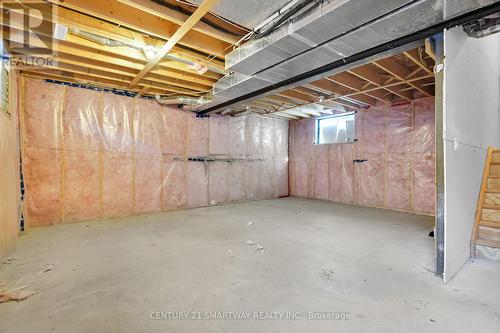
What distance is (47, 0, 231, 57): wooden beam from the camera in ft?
7.36

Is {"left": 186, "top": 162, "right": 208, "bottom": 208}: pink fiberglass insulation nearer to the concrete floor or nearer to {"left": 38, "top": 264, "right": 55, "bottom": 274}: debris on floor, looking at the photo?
the concrete floor

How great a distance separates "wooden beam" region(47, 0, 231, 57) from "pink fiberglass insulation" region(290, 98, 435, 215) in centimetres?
462

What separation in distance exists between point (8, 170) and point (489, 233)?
586 cm

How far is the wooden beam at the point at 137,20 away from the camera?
224cm

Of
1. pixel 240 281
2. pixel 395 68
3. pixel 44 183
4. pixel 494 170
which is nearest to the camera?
pixel 240 281

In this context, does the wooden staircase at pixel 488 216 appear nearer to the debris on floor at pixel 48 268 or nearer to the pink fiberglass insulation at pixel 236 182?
the debris on floor at pixel 48 268

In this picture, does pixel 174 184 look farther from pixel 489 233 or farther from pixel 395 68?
pixel 489 233

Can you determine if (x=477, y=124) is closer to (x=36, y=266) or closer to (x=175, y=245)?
(x=175, y=245)

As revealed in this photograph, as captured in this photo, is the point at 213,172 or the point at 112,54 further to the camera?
the point at 213,172

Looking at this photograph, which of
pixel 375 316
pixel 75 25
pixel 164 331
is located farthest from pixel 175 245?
pixel 75 25

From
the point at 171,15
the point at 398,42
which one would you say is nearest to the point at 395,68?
the point at 398,42

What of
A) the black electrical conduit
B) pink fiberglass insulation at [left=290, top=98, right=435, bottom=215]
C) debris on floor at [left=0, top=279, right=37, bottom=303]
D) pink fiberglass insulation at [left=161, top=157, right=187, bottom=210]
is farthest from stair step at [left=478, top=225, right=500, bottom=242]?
pink fiberglass insulation at [left=161, top=157, right=187, bottom=210]

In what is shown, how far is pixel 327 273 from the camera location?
230 centimetres

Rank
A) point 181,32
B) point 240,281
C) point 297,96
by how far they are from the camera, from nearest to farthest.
Result: point 240,281
point 181,32
point 297,96
